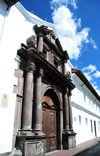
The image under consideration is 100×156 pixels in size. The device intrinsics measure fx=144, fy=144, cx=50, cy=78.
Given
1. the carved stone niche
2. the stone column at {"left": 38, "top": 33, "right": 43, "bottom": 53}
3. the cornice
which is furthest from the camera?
the stone column at {"left": 38, "top": 33, "right": 43, "bottom": 53}

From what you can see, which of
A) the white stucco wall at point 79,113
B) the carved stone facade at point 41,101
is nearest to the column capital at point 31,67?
the carved stone facade at point 41,101

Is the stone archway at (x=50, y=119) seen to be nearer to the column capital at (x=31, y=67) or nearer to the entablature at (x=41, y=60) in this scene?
the entablature at (x=41, y=60)

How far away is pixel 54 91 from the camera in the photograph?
9.43 metres

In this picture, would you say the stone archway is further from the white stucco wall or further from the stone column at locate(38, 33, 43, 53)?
the white stucco wall

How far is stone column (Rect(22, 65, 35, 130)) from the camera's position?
19.8ft

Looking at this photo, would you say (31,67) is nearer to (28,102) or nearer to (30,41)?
(30,41)

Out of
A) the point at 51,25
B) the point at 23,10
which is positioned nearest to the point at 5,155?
the point at 23,10

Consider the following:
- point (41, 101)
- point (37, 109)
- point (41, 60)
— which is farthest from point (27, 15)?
point (37, 109)

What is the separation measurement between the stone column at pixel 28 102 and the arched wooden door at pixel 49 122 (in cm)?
197

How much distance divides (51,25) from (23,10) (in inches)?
129

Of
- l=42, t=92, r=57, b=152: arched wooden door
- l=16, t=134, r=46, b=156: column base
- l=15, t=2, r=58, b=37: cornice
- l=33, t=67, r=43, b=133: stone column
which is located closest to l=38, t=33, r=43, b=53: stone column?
l=15, t=2, r=58, b=37: cornice

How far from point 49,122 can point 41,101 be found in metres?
1.91

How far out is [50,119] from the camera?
8.86 metres

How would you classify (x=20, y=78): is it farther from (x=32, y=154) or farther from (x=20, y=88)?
(x=32, y=154)
